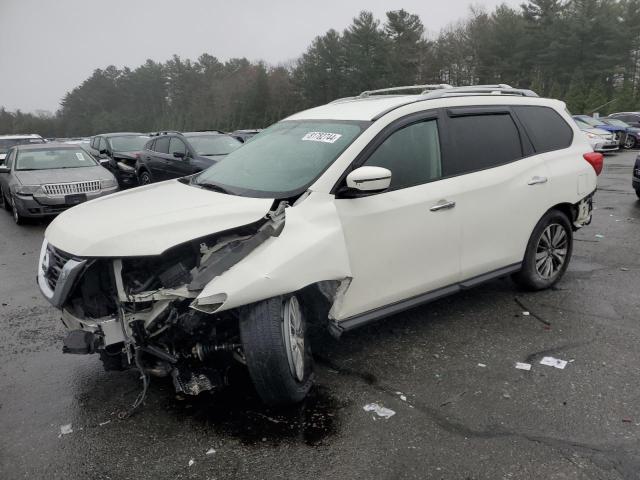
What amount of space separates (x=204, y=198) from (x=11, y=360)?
6.93 feet

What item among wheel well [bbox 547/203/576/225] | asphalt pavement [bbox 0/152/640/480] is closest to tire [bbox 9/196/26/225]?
asphalt pavement [bbox 0/152/640/480]

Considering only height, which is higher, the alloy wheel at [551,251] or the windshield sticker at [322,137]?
the windshield sticker at [322,137]

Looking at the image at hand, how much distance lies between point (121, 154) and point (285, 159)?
12172mm

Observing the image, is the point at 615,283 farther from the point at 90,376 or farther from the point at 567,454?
the point at 90,376

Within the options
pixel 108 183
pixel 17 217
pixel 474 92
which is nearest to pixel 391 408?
pixel 474 92

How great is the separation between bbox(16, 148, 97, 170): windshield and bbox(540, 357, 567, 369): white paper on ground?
988 cm

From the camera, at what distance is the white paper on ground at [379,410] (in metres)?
3.19

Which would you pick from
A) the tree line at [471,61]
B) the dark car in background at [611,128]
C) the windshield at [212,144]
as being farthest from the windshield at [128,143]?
the tree line at [471,61]

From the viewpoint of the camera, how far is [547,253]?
16.5 ft

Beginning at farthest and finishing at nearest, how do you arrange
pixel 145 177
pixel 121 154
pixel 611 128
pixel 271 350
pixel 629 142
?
pixel 629 142 < pixel 611 128 < pixel 121 154 < pixel 145 177 < pixel 271 350

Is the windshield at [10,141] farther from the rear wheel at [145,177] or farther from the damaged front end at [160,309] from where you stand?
the damaged front end at [160,309]

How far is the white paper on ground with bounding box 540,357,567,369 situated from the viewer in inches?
146

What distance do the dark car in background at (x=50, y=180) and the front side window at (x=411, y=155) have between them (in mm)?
7626

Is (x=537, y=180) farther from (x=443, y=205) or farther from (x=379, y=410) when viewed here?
(x=379, y=410)
